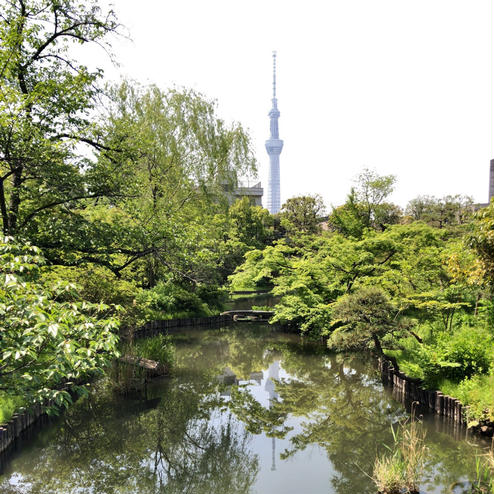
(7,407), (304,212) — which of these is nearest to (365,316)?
(7,407)

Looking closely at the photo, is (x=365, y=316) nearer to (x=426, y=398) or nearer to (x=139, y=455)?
(x=426, y=398)

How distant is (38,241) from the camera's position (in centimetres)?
656

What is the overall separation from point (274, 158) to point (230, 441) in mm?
152348

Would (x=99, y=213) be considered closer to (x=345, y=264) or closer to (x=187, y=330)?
(x=187, y=330)

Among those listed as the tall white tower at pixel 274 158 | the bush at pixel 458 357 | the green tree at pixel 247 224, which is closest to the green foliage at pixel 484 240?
the bush at pixel 458 357

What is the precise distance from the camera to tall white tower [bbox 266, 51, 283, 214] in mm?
141375

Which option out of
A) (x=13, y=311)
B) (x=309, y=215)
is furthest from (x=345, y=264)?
(x=309, y=215)

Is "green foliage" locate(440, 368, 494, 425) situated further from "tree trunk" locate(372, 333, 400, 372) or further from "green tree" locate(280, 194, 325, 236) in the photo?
"green tree" locate(280, 194, 325, 236)

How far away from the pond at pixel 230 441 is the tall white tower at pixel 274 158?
132 meters

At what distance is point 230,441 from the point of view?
659cm

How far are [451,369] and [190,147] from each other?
12243 millimetres

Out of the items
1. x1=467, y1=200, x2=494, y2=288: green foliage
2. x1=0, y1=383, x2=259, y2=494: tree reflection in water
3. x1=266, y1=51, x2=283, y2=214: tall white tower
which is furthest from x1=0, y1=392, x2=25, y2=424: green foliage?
x1=266, y1=51, x2=283, y2=214: tall white tower

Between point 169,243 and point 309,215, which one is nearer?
point 169,243

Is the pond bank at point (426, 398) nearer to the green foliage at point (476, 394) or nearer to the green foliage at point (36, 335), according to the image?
the green foliage at point (476, 394)
